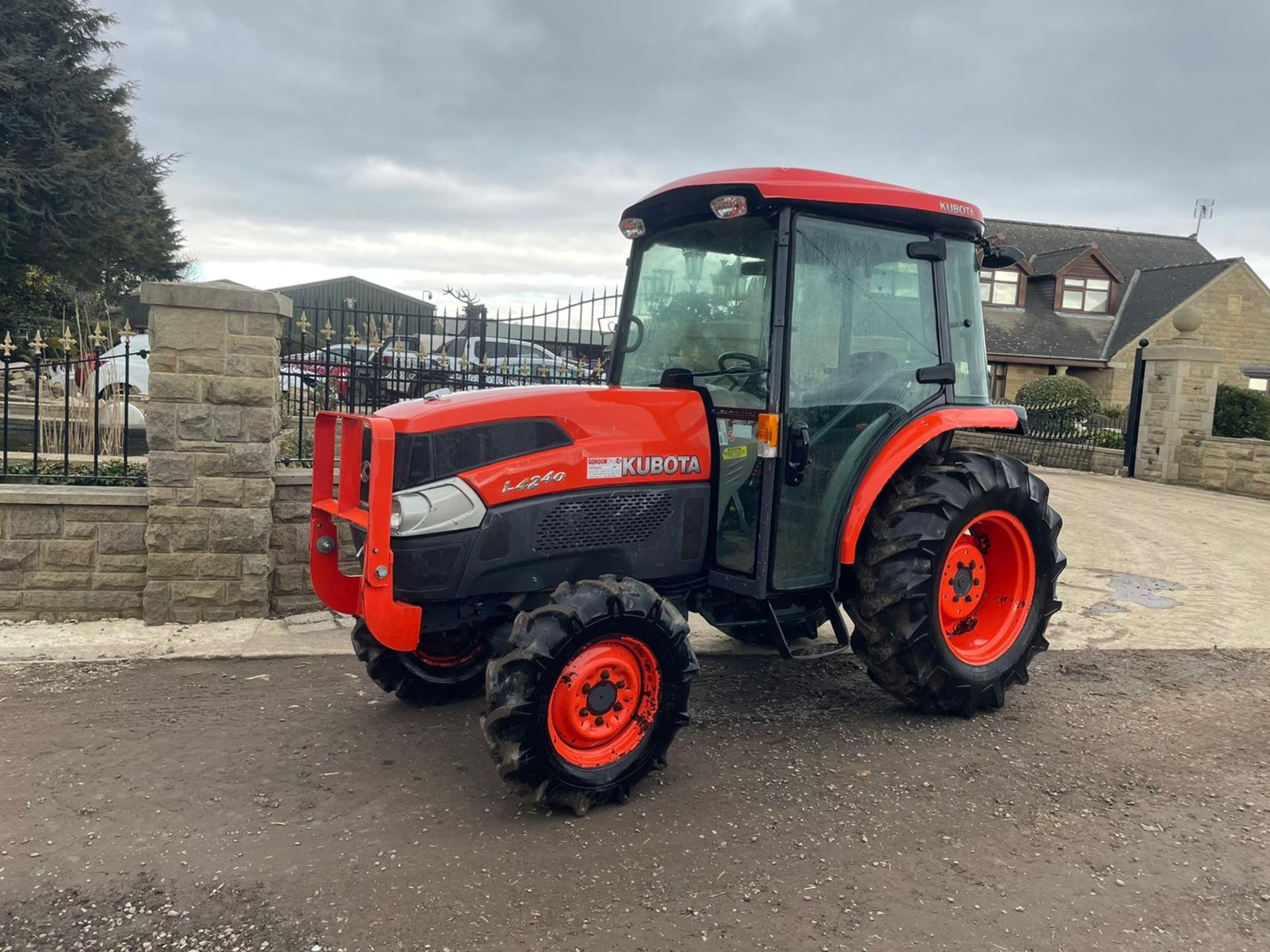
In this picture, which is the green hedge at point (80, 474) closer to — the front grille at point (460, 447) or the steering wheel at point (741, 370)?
the front grille at point (460, 447)

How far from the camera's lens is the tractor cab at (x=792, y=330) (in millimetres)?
3832

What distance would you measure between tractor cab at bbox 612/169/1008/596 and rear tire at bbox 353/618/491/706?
1257 mm

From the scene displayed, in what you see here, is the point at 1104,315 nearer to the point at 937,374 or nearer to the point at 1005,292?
the point at 1005,292

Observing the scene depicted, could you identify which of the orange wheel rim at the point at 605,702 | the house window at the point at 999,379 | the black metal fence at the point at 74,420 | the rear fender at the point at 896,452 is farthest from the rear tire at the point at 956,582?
the house window at the point at 999,379

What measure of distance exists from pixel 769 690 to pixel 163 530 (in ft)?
11.6

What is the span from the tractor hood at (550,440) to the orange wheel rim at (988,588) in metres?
1.47

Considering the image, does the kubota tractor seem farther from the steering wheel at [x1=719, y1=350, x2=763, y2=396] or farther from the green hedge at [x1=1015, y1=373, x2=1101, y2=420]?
the green hedge at [x1=1015, y1=373, x2=1101, y2=420]

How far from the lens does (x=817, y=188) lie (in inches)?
149

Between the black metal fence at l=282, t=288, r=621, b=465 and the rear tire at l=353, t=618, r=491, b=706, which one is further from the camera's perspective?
the black metal fence at l=282, t=288, r=621, b=465

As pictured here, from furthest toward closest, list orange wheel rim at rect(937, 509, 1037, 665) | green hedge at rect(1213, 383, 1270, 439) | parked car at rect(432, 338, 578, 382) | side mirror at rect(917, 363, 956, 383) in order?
green hedge at rect(1213, 383, 1270, 439) → parked car at rect(432, 338, 578, 382) → orange wheel rim at rect(937, 509, 1037, 665) → side mirror at rect(917, 363, 956, 383)

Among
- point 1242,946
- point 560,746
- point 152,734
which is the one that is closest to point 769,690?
point 560,746

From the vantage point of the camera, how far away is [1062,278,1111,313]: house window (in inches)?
1126

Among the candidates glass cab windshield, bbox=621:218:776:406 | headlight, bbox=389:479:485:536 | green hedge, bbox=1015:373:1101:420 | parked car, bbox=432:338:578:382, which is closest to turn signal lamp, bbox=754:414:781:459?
glass cab windshield, bbox=621:218:776:406

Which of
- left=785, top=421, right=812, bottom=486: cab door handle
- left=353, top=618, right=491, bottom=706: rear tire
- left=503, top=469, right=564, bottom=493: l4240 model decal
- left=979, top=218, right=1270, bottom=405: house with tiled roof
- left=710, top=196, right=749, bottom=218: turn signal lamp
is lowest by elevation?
left=353, top=618, right=491, bottom=706: rear tire
